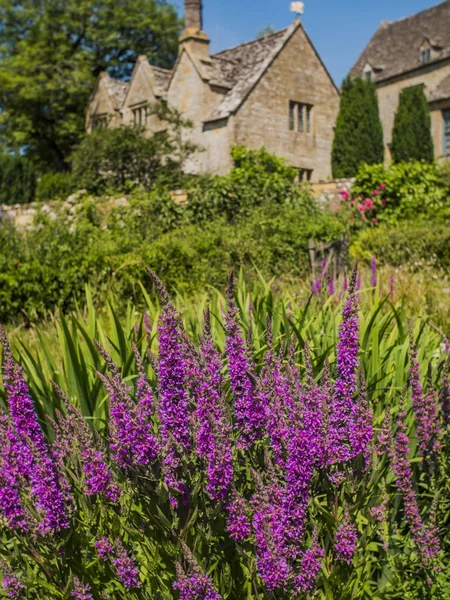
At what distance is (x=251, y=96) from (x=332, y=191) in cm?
894

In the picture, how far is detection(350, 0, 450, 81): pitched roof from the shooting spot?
37531 mm

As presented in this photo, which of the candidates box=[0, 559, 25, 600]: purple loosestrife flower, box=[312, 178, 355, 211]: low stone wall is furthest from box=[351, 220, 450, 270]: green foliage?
box=[0, 559, 25, 600]: purple loosestrife flower

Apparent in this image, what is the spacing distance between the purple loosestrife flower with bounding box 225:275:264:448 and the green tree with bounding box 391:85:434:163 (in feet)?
104

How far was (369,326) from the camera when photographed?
3.56 meters

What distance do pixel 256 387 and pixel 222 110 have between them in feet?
82.7

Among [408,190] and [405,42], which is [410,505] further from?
[405,42]

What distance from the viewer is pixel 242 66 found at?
28.1m

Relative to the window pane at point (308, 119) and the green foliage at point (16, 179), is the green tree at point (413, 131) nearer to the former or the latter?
the window pane at point (308, 119)

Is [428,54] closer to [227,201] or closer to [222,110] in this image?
[222,110]

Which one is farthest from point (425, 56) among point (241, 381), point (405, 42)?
point (241, 381)

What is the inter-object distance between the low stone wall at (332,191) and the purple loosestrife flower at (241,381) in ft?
56.6

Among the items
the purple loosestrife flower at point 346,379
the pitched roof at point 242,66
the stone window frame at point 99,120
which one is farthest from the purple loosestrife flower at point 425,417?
the stone window frame at point 99,120

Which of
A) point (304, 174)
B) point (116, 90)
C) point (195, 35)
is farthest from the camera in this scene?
point (116, 90)

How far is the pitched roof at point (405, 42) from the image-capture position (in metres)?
37.5
